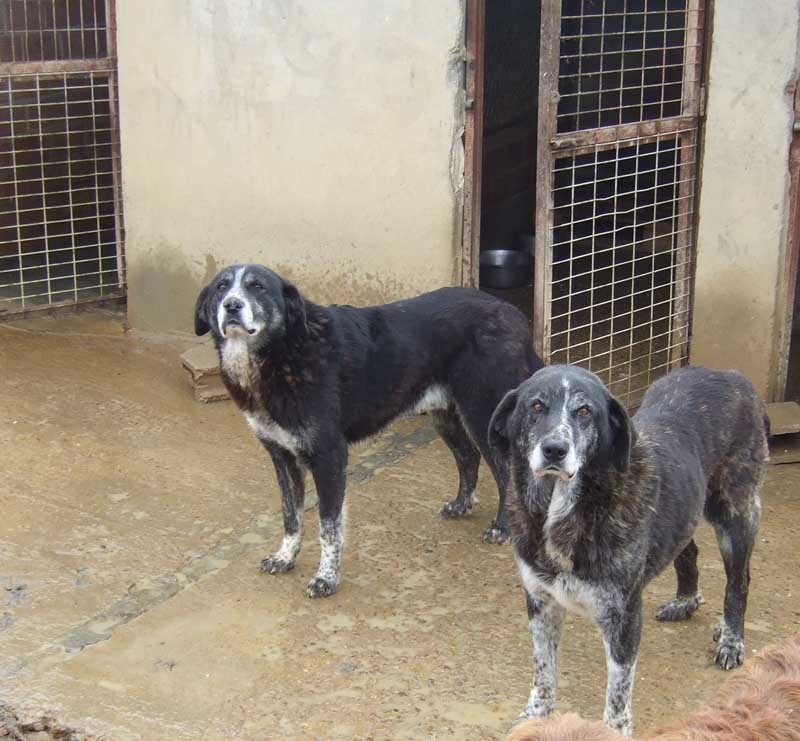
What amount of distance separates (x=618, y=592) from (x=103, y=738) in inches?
72.8

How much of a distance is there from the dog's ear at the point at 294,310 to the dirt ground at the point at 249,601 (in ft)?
3.60

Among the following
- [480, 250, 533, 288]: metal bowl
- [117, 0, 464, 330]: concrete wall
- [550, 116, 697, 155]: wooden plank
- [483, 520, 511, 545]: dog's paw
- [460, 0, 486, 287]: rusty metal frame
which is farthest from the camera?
[480, 250, 533, 288]: metal bowl

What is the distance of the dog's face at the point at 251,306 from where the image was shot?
5379mm

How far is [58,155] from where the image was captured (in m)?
9.80

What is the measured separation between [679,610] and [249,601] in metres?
1.80

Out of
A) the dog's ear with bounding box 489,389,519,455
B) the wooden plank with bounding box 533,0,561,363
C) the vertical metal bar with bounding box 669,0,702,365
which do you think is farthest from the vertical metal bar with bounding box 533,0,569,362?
the dog's ear with bounding box 489,389,519,455

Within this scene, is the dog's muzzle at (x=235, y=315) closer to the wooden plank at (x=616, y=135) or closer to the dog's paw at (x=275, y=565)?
the dog's paw at (x=275, y=565)

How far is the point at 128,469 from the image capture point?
6672mm

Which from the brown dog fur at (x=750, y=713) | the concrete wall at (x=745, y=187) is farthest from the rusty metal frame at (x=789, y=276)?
the brown dog fur at (x=750, y=713)

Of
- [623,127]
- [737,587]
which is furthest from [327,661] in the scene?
[623,127]

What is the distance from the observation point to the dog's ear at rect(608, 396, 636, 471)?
4.15 meters

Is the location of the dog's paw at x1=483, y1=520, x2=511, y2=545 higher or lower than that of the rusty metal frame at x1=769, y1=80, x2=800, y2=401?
lower

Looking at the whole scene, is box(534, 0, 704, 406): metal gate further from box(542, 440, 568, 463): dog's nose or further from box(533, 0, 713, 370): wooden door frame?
box(542, 440, 568, 463): dog's nose

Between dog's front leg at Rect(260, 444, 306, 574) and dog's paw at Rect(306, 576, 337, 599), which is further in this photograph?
dog's front leg at Rect(260, 444, 306, 574)
